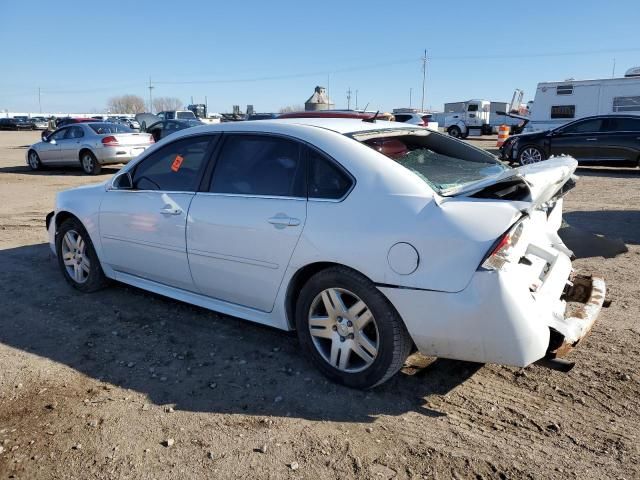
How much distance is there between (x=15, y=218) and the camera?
8906 mm

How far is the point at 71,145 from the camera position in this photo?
15.6 meters

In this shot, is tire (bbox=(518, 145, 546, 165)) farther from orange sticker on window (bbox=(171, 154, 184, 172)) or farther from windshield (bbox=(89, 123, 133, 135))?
orange sticker on window (bbox=(171, 154, 184, 172))

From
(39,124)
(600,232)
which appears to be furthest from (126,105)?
(600,232)

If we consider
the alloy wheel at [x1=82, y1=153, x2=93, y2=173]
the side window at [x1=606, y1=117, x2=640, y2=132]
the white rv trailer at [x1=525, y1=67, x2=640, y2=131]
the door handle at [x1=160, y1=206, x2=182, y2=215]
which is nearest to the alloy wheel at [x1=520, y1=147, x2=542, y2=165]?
the side window at [x1=606, y1=117, x2=640, y2=132]

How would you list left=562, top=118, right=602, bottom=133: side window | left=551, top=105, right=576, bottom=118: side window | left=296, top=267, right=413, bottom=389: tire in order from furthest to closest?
left=551, top=105, right=576, bottom=118: side window < left=562, top=118, right=602, bottom=133: side window < left=296, top=267, right=413, bottom=389: tire

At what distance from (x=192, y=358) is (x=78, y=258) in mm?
1973

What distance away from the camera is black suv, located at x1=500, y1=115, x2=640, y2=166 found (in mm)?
13992

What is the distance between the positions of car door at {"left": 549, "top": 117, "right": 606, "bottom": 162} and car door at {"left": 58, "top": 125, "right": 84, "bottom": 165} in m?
13.1

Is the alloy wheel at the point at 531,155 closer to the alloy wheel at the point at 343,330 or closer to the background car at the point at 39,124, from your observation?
the alloy wheel at the point at 343,330

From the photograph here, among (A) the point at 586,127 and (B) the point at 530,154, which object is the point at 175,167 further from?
(A) the point at 586,127

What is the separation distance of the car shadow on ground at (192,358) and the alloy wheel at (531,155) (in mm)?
13046

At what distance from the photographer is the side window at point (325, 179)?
3.25 m

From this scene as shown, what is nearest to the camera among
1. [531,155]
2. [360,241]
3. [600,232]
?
[360,241]

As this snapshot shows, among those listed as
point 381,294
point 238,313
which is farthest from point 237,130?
point 381,294
